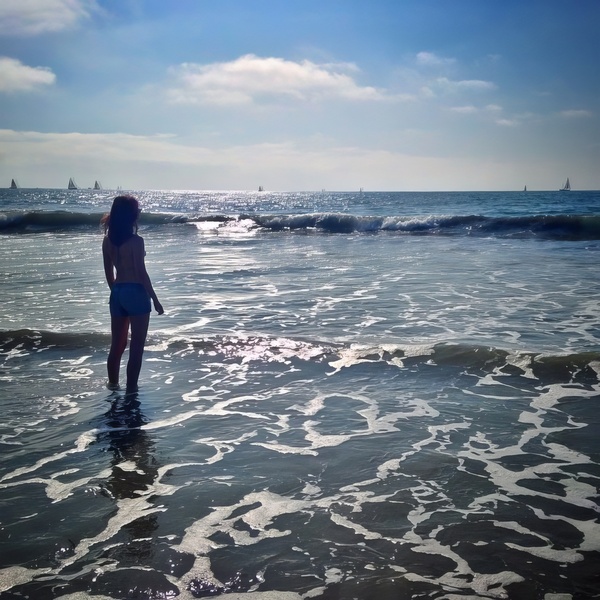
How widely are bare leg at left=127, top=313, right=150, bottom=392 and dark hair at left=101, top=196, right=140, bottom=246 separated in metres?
0.89

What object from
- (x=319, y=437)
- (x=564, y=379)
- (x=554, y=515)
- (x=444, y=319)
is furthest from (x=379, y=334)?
(x=554, y=515)

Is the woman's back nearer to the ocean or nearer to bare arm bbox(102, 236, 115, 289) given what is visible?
bare arm bbox(102, 236, 115, 289)

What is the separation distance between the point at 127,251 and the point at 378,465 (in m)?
3.63

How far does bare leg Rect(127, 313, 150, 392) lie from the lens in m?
6.70

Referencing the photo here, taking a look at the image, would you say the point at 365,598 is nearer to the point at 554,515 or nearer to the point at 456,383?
the point at 554,515

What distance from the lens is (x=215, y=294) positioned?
43.3 ft

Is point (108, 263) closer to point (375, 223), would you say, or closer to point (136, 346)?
point (136, 346)

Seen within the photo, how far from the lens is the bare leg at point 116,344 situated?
682cm

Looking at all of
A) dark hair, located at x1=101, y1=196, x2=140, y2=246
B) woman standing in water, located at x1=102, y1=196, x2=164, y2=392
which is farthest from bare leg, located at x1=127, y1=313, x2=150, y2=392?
dark hair, located at x1=101, y1=196, x2=140, y2=246

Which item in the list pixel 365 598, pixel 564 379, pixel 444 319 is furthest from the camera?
pixel 444 319

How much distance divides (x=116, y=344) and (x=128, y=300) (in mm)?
564

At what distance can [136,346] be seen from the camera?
264 inches

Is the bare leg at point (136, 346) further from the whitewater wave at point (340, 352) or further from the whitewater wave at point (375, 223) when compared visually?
the whitewater wave at point (375, 223)

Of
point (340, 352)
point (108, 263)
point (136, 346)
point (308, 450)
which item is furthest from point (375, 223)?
point (308, 450)
